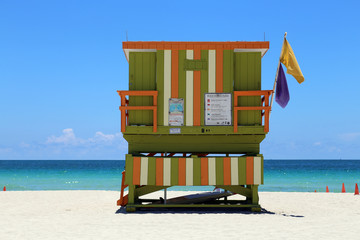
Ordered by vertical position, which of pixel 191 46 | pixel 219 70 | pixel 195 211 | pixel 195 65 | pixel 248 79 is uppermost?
pixel 191 46

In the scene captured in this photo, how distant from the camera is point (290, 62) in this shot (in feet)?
44.9

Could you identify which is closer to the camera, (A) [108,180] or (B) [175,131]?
(B) [175,131]

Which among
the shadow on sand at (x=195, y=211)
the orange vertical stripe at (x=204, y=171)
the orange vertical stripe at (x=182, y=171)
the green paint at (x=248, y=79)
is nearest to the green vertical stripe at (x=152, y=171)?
the orange vertical stripe at (x=182, y=171)

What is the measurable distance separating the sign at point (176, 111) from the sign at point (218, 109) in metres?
0.79

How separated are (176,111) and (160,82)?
41.4 inches

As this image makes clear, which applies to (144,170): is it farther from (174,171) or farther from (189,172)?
(189,172)

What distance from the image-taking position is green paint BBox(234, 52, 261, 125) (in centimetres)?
1359

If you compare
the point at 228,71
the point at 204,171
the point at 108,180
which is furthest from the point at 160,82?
the point at 108,180

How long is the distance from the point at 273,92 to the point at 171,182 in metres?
4.24

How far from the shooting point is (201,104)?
13477 mm

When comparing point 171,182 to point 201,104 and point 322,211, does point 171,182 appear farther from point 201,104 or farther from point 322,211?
point 322,211

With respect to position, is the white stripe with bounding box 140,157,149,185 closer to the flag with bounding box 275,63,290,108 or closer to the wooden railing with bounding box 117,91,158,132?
the wooden railing with bounding box 117,91,158,132

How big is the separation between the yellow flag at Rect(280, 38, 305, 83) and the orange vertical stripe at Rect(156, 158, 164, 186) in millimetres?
4951

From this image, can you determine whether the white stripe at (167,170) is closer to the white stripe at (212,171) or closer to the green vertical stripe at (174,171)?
the green vertical stripe at (174,171)
